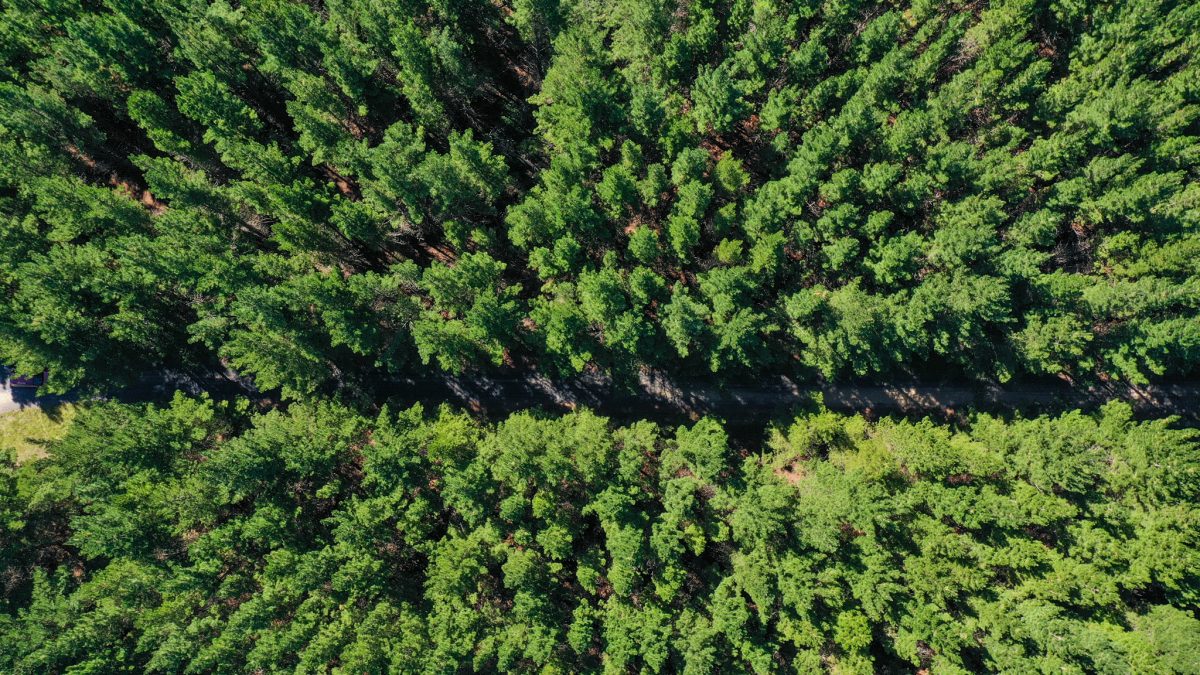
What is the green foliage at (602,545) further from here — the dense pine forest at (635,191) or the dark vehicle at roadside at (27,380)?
the dark vehicle at roadside at (27,380)

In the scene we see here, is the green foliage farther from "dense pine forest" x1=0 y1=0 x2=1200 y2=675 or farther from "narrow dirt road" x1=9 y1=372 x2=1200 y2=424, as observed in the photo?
"narrow dirt road" x1=9 y1=372 x2=1200 y2=424

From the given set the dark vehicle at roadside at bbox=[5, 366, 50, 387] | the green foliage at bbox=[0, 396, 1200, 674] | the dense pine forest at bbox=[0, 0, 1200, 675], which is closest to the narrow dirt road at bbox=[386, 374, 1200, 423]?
the dense pine forest at bbox=[0, 0, 1200, 675]

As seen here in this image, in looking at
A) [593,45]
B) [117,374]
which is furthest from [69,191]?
[593,45]

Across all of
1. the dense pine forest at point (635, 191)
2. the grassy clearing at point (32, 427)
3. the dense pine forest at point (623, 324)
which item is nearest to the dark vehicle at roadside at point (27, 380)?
the grassy clearing at point (32, 427)

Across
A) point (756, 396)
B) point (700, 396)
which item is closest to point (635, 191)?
point (700, 396)

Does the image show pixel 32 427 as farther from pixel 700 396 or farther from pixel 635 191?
pixel 700 396

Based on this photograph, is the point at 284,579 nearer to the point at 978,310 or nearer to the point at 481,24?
the point at 481,24
